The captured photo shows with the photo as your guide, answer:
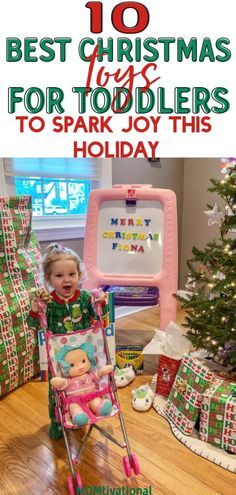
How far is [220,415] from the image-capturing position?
140 cm

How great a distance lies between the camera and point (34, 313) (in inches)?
53.5

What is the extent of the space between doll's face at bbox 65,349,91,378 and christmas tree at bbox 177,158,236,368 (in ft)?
1.91

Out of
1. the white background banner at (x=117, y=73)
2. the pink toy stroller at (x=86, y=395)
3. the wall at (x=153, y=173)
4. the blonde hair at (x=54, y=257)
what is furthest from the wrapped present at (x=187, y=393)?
the wall at (x=153, y=173)

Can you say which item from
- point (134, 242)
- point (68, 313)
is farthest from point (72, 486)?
point (134, 242)

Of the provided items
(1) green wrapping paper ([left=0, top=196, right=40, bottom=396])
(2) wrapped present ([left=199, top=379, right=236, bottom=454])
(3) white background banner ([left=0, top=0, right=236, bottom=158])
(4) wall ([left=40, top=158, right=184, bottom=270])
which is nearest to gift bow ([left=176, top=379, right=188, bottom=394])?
(2) wrapped present ([left=199, top=379, right=236, bottom=454])

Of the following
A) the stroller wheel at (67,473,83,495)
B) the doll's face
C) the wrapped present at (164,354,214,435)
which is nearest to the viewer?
the stroller wheel at (67,473,83,495)

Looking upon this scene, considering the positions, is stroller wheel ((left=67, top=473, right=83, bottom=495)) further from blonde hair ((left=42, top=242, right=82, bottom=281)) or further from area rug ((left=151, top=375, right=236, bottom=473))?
blonde hair ((left=42, top=242, right=82, bottom=281))

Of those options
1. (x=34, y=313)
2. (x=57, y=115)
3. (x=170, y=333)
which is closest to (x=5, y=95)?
(x=57, y=115)

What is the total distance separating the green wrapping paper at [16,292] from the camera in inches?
70.0

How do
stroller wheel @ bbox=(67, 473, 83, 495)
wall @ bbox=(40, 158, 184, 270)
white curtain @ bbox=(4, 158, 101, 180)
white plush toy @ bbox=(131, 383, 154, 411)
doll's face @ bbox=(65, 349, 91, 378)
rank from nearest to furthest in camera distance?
stroller wheel @ bbox=(67, 473, 83, 495) < doll's face @ bbox=(65, 349, 91, 378) < white plush toy @ bbox=(131, 383, 154, 411) < white curtain @ bbox=(4, 158, 101, 180) < wall @ bbox=(40, 158, 184, 270)

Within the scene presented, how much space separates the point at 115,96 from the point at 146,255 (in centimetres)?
98

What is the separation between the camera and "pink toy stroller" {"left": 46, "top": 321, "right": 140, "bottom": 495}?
3.76 ft

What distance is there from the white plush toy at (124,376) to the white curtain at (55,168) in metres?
1.42

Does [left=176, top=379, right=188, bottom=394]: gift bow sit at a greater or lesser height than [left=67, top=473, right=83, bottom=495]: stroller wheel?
greater
